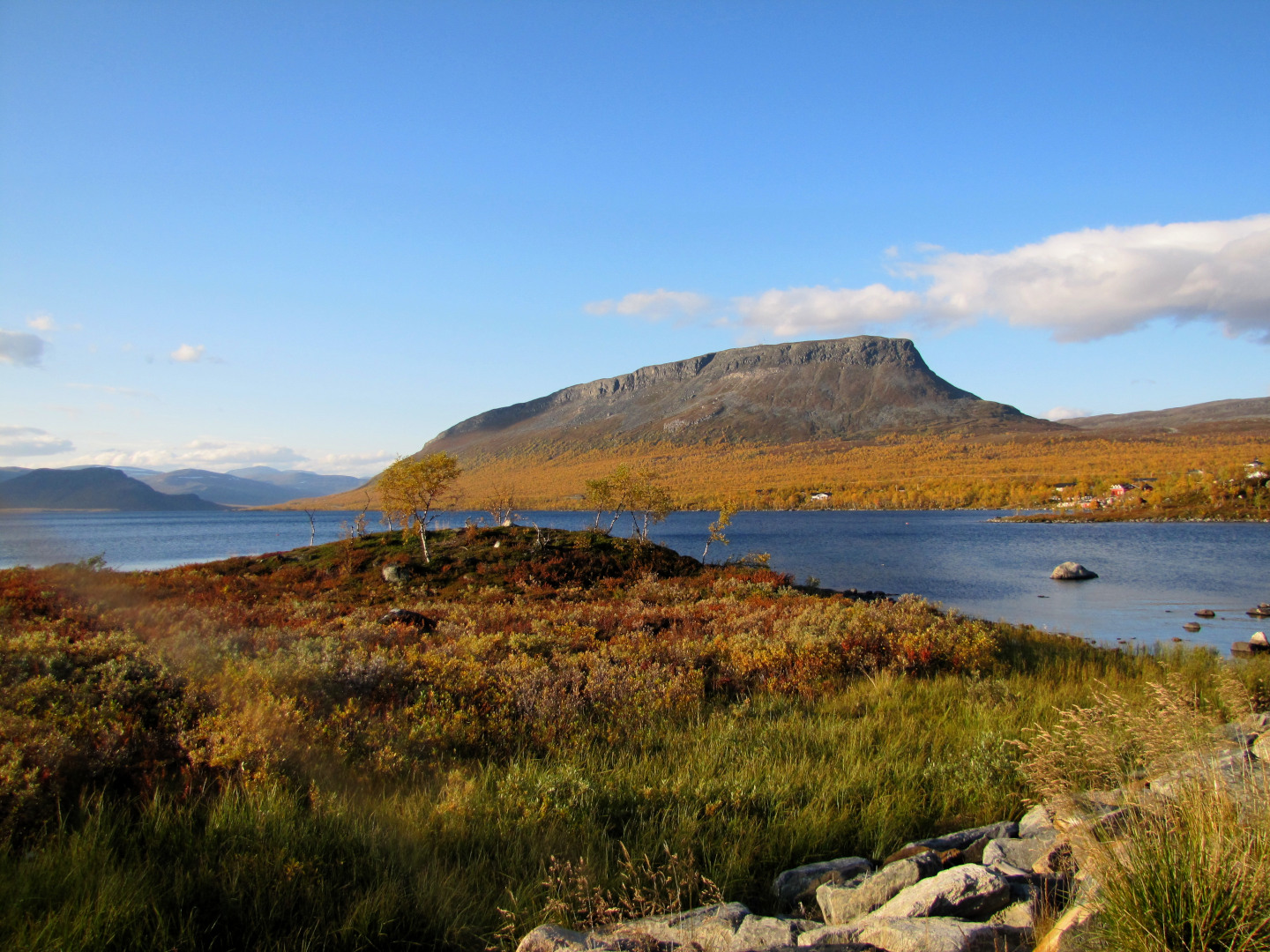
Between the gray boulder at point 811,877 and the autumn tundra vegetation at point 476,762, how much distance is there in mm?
120

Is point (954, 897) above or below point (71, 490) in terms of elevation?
below

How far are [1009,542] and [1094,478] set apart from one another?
76.1 meters

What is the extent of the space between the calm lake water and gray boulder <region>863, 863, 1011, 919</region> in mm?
5147

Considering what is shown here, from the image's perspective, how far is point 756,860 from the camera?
4.59 meters

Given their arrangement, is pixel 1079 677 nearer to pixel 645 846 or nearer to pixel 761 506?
pixel 645 846

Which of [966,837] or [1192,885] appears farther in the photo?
[966,837]

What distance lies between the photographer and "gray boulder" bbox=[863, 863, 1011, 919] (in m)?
3.76

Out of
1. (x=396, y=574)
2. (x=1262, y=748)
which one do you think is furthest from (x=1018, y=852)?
(x=396, y=574)

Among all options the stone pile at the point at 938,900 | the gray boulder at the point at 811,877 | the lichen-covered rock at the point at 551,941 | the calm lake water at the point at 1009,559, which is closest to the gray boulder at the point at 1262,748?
the stone pile at the point at 938,900

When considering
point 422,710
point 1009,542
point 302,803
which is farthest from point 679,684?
point 1009,542

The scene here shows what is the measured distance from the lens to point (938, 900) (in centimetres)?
377

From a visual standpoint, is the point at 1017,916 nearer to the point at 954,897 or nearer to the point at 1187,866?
the point at 954,897

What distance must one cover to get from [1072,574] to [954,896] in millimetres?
42735

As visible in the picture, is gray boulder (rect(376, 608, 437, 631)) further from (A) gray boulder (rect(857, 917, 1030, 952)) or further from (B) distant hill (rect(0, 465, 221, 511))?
(A) gray boulder (rect(857, 917, 1030, 952))
